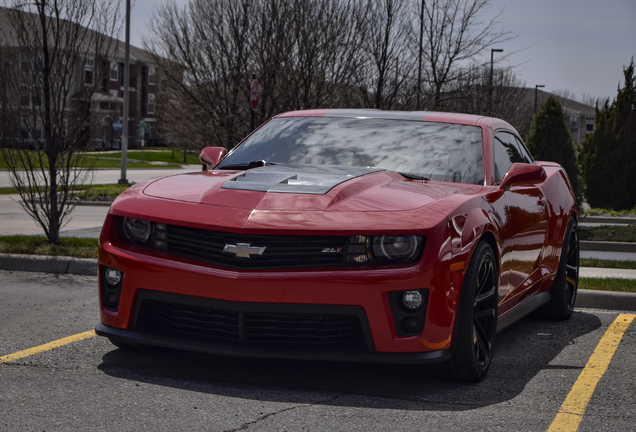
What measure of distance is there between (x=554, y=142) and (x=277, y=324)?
19517mm

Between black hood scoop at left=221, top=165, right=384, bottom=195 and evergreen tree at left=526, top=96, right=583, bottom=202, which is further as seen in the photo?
evergreen tree at left=526, top=96, right=583, bottom=202

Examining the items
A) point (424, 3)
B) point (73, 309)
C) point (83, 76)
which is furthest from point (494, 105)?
point (73, 309)

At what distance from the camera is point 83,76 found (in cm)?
1053

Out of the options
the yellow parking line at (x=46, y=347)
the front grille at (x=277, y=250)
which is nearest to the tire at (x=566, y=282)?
the front grille at (x=277, y=250)

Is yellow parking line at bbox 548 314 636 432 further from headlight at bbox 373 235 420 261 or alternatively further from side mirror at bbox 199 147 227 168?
side mirror at bbox 199 147 227 168

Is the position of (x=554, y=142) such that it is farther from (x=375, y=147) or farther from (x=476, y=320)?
(x=476, y=320)

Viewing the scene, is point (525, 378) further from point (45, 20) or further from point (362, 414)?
point (45, 20)

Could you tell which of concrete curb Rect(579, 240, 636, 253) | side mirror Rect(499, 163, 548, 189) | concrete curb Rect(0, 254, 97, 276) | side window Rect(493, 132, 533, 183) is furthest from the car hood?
concrete curb Rect(579, 240, 636, 253)

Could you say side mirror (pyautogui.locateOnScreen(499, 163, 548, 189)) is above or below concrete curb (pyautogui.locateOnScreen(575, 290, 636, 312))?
Answer: above

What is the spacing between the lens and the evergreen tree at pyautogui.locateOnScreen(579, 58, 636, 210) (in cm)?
2598

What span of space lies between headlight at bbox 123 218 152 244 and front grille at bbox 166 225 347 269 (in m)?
0.40

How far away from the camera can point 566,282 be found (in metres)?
7.08

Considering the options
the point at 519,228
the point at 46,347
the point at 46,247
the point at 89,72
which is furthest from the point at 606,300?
the point at 89,72

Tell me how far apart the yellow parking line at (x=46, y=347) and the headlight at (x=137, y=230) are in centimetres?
102
